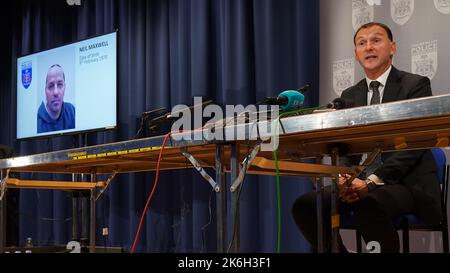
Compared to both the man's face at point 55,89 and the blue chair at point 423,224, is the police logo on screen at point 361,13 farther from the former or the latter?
the man's face at point 55,89

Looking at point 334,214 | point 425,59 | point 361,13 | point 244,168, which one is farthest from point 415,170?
point 361,13

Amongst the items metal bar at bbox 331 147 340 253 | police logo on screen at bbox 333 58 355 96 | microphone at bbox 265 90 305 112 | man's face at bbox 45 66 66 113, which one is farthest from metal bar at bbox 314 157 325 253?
man's face at bbox 45 66 66 113

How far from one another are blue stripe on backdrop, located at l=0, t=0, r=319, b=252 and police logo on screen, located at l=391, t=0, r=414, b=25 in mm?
452

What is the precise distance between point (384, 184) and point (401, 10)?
1.10 meters

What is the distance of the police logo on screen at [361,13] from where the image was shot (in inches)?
116

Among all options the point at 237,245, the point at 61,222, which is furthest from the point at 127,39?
the point at 237,245

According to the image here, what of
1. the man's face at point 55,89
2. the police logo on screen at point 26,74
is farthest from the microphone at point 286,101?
the police logo on screen at point 26,74

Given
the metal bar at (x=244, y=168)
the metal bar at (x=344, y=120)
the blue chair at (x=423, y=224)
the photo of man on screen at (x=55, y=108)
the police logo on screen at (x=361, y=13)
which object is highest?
the police logo on screen at (x=361, y=13)

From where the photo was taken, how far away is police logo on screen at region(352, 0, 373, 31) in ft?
9.66

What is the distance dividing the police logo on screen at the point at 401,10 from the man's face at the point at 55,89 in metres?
2.09

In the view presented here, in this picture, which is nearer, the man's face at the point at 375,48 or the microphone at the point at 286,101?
the microphone at the point at 286,101

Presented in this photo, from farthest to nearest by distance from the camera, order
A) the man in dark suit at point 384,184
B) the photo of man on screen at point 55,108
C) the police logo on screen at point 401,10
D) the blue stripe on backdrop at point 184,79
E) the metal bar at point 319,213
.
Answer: the photo of man on screen at point 55,108
the blue stripe on backdrop at point 184,79
the police logo on screen at point 401,10
the metal bar at point 319,213
the man in dark suit at point 384,184

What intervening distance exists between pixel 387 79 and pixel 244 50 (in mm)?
1119

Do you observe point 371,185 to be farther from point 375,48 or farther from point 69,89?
point 69,89
